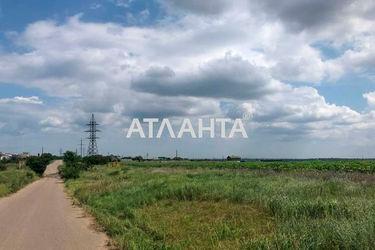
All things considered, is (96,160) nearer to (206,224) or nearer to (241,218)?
(241,218)

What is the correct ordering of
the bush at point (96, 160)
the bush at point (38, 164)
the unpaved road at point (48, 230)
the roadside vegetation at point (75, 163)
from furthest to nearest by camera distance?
the bush at point (96, 160) < the bush at point (38, 164) < the roadside vegetation at point (75, 163) < the unpaved road at point (48, 230)

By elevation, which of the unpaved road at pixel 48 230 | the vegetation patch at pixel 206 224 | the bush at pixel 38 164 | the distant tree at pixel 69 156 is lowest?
the unpaved road at pixel 48 230

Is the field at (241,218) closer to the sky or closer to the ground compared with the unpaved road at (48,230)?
closer to the sky

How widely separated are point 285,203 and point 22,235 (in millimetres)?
8120

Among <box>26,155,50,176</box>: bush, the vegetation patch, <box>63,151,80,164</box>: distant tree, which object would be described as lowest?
the vegetation patch

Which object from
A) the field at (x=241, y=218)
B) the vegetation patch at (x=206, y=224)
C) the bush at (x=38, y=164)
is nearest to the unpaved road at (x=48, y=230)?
the field at (x=241, y=218)

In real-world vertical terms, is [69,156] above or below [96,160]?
above

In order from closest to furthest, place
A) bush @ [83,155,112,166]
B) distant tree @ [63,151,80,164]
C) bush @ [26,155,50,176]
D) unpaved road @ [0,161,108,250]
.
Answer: unpaved road @ [0,161,108,250], bush @ [26,155,50,176], distant tree @ [63,151,80,164], bush @ [83,155,112,166]

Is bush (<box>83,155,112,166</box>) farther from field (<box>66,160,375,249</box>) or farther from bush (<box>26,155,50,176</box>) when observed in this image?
field (<box>66,160,375,249</box>)

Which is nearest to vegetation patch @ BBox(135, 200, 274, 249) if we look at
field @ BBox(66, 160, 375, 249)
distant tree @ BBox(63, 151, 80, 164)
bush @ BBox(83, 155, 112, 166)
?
field @ BBox(66, 160, 375, 249)

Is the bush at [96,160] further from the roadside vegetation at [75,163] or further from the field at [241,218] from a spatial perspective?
the field at [241,218]

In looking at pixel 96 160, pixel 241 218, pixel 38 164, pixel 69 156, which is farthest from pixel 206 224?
pixel 96 160

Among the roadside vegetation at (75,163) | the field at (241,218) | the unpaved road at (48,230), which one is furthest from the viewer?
the roadside vegetation at (75,163)

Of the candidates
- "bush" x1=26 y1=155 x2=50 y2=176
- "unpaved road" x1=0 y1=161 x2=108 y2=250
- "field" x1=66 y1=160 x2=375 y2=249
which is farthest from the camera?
"bush" x1=26 y1=155 x2=50 y2=176
